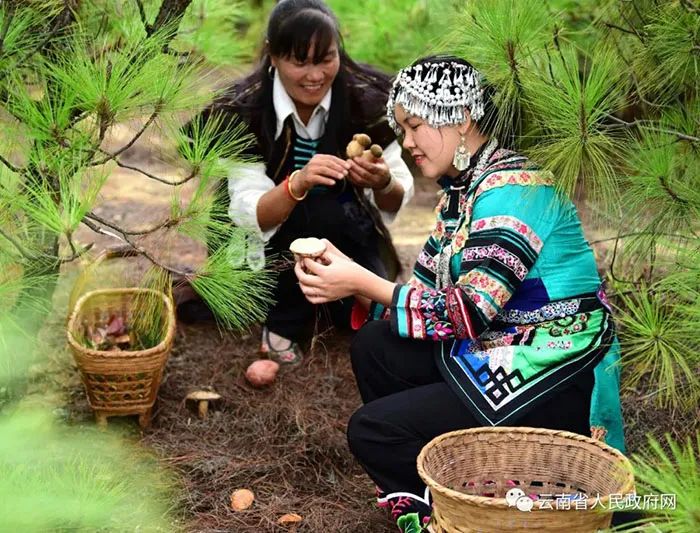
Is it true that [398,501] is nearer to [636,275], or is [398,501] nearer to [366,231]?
[636,275]

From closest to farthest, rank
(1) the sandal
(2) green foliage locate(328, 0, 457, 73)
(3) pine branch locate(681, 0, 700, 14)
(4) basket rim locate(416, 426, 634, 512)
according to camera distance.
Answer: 1. (4) basket rim locate(416, 426, 634, 512)
2. (3) pine branch locate(681, 0, 700, 14)
3. (1) the sandal
4. (2) green foliage locate(328, 0, 457, 73)

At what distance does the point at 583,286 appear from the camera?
1839mm

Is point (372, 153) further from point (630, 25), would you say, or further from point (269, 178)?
point (630, 25)

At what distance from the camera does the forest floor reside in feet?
6.80

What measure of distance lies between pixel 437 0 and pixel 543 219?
1.74 m

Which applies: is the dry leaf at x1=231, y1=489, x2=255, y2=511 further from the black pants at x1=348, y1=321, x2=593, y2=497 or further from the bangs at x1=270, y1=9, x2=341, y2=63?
the bangs at x1=270, y1=9, x2=341, y2=63

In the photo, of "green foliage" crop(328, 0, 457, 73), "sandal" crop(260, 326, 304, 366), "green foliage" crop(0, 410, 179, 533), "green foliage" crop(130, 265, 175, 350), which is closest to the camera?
"green foliage" crop(0, 410, 179, 533)

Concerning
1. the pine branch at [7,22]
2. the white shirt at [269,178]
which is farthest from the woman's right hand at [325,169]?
the pine branch at [7,22]

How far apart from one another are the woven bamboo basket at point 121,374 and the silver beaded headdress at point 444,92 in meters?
0.87

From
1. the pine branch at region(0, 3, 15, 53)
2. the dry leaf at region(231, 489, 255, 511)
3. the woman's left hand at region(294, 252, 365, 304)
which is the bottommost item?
the dry leaf at region(231, 489, 255, 511)

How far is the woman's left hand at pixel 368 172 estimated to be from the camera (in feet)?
7.68

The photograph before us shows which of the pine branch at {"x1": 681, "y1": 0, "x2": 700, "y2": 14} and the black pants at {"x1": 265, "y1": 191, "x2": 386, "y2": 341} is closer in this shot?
the pine branch at {"x1": 681, "y1": 0, "x2": 700, "y2": 14}

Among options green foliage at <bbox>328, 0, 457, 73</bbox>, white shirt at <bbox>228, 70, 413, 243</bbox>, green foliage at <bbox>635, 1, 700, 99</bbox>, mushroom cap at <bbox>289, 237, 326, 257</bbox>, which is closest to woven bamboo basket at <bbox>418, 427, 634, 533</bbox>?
mushroom cap at <bbox>289, 237, 326, 257</bbox>

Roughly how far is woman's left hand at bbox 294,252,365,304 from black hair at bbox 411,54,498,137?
35 centimetres
